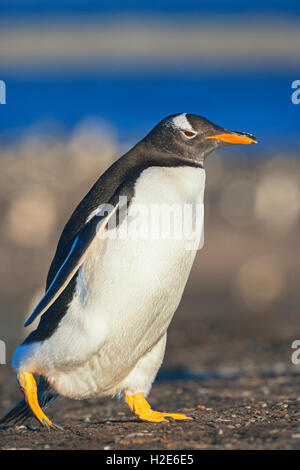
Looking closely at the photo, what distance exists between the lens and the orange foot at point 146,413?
14.6 feet

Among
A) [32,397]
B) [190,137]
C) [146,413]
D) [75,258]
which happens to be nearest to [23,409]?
[32,397]

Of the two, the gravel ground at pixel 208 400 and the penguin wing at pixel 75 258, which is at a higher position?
the penguin wing at pixel 75 258

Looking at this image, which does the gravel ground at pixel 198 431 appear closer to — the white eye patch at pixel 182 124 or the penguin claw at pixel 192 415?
the penguin claw at pixel 192 415

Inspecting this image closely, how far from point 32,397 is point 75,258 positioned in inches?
34.1

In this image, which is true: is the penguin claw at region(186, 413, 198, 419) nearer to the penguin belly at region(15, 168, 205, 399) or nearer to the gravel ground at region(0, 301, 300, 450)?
the gravel ground at region(0, 301, 300, 450)

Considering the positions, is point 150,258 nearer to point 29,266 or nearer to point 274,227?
point 29,266

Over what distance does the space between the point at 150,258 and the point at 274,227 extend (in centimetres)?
1606

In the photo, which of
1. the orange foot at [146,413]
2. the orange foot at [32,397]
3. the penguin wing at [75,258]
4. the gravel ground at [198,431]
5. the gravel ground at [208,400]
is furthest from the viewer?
the orange foot at [146,413]

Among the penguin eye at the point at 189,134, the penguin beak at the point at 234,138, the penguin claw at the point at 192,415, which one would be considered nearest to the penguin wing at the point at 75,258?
the penguin eye at the point at 189,134

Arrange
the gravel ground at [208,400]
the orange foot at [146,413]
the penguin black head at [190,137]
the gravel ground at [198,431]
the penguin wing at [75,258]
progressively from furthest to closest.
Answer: the penguin black head at [190,137] < the orange foot at [146,413] < the penguin wing at [75,258] < the gravel ground at [208,400] < the gravel ground at [198,431]

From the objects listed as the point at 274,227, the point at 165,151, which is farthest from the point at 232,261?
the point at 165,151

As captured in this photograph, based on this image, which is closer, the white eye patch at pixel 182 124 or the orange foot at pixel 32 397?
the orange foot at pixel 32 397

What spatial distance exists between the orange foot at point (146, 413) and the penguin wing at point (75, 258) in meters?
0.84

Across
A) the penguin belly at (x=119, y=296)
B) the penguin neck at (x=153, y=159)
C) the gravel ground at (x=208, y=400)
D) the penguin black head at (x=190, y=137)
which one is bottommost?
the gravel ground at (x=208, y=400)
